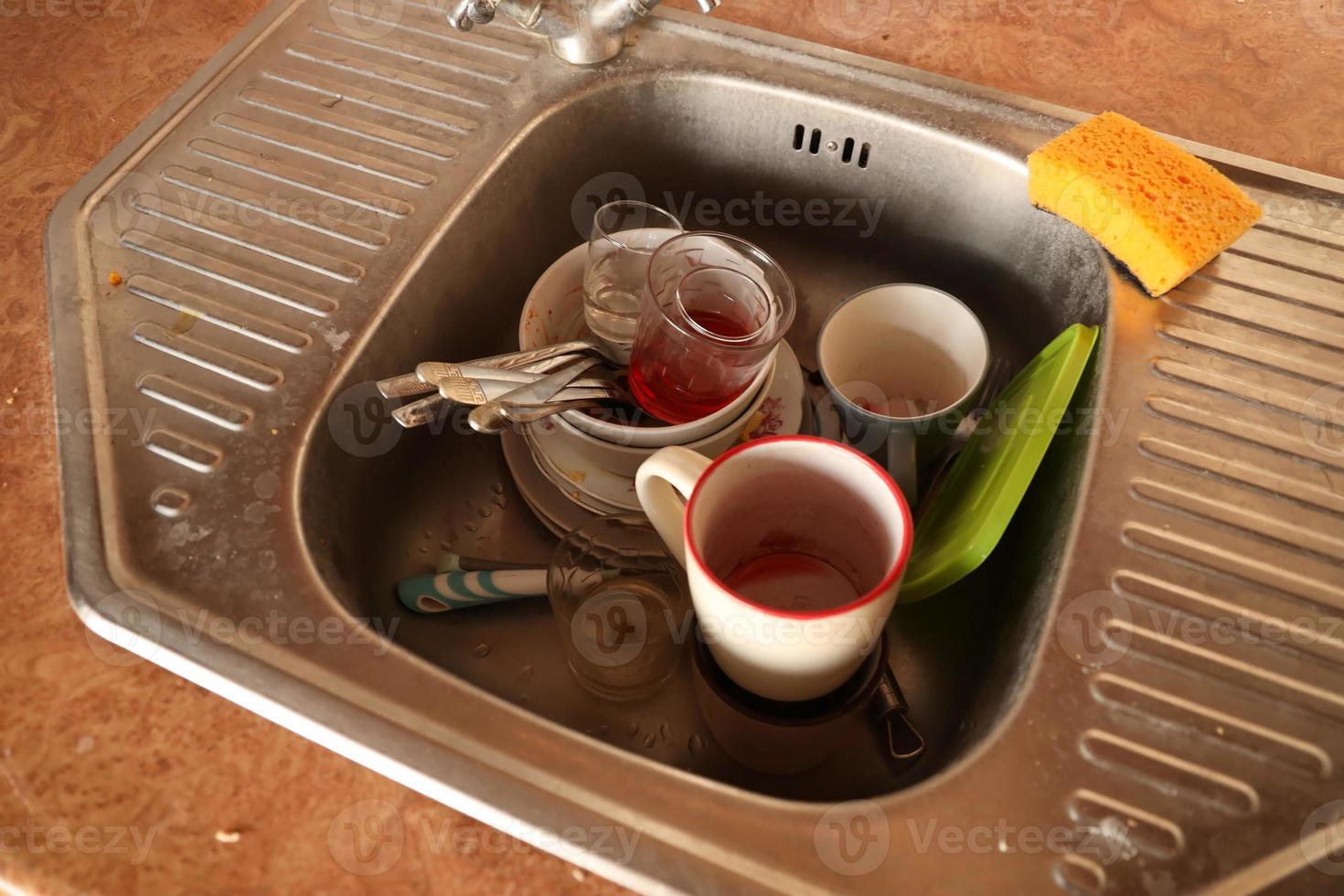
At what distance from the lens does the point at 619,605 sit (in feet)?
2.11

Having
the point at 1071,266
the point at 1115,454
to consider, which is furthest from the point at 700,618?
the point at 1071,266

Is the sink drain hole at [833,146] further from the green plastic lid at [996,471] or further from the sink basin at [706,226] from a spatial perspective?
the green plastic lid at [996,471]

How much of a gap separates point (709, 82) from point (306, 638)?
529 mm

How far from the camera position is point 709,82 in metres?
0.72

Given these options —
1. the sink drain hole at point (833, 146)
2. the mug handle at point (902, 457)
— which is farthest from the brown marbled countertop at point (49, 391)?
the mug handle at point (902, 457)

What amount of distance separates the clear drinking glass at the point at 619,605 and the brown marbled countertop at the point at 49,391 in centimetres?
19

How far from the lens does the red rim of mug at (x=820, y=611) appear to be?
0.41 meters

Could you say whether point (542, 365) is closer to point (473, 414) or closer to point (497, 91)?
point (473, 414)

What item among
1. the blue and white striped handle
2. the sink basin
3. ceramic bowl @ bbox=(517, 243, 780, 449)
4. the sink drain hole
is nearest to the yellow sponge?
the sink basin

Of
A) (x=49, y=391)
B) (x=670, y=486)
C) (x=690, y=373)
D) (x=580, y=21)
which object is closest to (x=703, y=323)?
(x=690, y=373)

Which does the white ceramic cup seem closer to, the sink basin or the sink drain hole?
the sink basin

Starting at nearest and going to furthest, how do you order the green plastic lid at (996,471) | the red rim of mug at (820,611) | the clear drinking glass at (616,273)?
1. the red rim of mug at (820,611)
2. the green plastic lid at (996,471)
3. the clear drinking glass at (616,273)

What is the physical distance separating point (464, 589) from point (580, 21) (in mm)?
447

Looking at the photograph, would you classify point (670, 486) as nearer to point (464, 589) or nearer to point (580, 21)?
point (464, 589)
